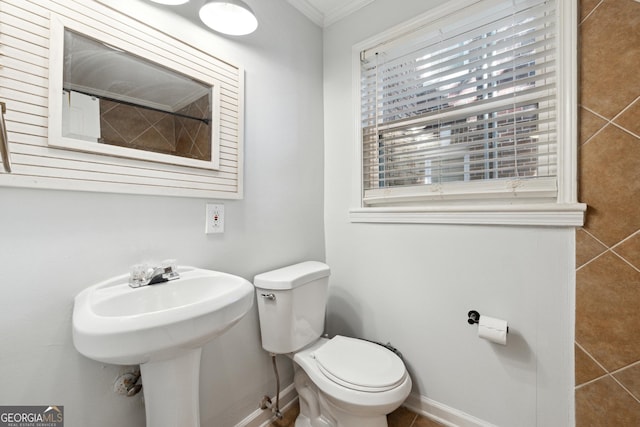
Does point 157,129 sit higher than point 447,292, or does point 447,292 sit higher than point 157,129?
point 157,129

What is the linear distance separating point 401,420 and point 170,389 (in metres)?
1.18

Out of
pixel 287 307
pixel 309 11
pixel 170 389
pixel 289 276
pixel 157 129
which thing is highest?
pixel 309 11

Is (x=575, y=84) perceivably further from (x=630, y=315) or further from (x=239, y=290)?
(x=239, y=290)

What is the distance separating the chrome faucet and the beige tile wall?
5.19ft

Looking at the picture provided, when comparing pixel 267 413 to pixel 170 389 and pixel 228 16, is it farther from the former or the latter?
pixel 228 16

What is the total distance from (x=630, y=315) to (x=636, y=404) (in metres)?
0.32

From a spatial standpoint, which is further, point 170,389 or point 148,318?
point 170,389

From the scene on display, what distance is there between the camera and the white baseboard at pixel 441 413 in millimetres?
1265

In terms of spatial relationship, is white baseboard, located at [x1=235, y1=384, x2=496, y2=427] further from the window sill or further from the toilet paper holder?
the window sill

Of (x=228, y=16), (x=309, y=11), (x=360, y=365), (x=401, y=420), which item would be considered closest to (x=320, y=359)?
(x=360, y=365)

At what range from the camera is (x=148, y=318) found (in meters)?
0.64

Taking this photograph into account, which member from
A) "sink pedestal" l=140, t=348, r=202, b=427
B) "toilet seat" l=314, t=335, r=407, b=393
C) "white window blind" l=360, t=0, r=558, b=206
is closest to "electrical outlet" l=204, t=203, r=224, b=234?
"sink pedestal" l=140, t=348, r=202, b=427

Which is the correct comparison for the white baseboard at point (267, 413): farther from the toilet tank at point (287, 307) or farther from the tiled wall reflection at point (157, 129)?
the tiled wall reflection at point (157, 129)

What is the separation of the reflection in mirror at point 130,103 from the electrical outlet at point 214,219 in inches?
8.7
